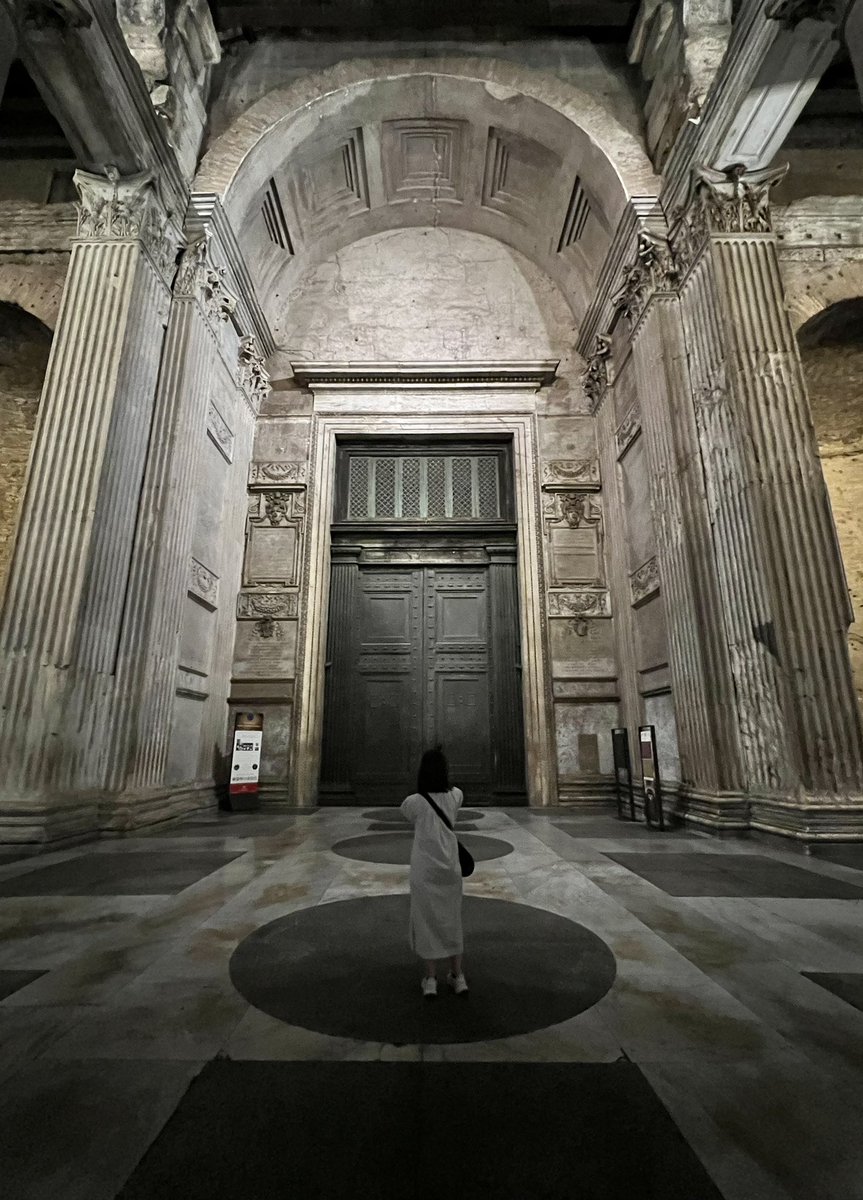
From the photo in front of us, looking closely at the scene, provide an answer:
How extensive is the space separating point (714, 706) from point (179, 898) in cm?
450

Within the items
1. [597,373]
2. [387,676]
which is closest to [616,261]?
[597,373]

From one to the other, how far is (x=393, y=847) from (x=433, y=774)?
99.6 inches

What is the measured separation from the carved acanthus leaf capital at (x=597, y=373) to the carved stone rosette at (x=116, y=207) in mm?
5591

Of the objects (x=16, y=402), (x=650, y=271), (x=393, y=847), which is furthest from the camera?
(x=16, y=402)

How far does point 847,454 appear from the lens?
718 centimetres

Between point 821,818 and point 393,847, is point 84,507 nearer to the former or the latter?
point 393,847

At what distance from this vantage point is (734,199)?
5457 millimetres

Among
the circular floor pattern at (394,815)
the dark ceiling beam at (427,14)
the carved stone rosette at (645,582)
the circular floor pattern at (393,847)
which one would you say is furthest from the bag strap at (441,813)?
the dark ceiling beam at (427,14)

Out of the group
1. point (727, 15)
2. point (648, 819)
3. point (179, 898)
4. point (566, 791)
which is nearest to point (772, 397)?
point (648, 819)

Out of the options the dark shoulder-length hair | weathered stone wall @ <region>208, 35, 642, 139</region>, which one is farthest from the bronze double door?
weathered stone wall @ <region>208, 35, 642, 139</region>

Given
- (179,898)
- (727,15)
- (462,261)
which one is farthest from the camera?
(462,261)

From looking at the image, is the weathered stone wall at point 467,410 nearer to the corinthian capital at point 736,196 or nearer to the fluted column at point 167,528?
the fluted column at point 167,528

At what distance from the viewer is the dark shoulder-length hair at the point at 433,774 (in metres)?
2.08

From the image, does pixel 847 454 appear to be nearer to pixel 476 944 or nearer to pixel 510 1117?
pixel 476 944
